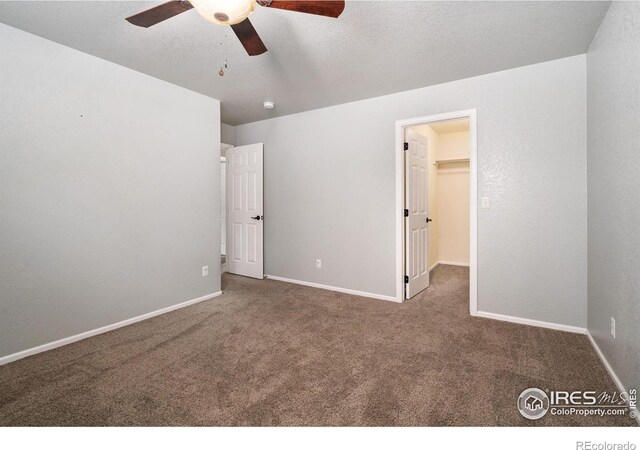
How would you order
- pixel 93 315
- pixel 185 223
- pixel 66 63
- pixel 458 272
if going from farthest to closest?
pixel 458 272
pixel 185 223
pixel 93 315
pixel 66 63

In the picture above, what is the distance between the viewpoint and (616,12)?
1.76 meters

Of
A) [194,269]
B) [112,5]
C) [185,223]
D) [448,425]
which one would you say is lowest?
[448,425]

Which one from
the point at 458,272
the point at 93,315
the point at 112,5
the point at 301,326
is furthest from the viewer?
the point at 458,272

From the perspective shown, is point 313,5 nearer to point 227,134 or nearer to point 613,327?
point 613,327

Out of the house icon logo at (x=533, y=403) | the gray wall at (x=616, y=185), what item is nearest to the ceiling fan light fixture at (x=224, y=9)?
the gray wall at (x=616, y=185)

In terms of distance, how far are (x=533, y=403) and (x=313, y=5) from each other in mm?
2452

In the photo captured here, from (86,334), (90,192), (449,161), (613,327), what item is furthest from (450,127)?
(86,334)

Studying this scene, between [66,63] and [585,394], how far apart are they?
4.42 meters

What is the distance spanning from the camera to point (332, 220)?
3.89 meters

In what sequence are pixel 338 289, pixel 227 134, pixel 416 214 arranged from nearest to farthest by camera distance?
pixel 416 214
pixel 338 289
pixel 227 134

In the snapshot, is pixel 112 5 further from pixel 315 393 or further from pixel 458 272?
pixel 458 272

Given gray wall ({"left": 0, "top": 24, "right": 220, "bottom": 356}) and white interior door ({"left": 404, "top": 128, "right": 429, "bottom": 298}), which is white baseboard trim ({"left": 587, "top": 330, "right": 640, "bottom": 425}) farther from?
gray wall ({"left": 0, "top": 24, "right": 220, "bottom": 356})

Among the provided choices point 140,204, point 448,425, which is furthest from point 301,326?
point 140,204

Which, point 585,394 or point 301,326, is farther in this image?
point 301,326
